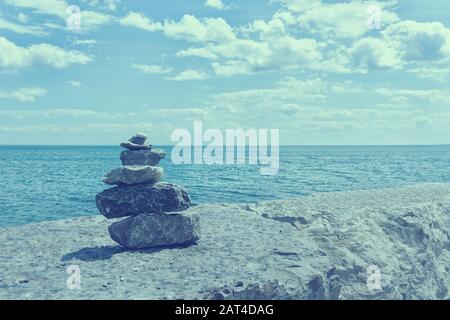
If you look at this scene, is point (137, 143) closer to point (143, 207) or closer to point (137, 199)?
point (137, 199)

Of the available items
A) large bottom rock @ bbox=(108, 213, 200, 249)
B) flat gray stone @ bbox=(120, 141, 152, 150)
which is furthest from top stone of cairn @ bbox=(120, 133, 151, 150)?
large bottom rock @ bbox=(108, 213, 200, 249)

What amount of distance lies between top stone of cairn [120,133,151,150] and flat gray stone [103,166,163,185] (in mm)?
1165

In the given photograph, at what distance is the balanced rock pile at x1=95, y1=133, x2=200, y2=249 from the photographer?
58.9 feet

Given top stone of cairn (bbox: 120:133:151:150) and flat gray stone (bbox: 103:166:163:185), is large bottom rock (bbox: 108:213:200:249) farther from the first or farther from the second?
top stone of cairn (bbox: 120:133:151:150)

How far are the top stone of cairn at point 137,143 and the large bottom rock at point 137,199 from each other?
179 centimetres

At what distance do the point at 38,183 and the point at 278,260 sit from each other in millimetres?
61197

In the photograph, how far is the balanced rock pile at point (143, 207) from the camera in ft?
58.9

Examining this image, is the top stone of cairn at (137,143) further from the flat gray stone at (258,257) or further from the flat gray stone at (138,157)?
the flat gray stone at (258,257)

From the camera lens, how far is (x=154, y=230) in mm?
18078

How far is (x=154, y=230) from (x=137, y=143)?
3957 mm

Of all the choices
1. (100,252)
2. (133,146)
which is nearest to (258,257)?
(100,252)

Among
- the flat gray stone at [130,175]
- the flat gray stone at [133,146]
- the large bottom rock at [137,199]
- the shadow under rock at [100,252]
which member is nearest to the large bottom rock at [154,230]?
the shadow under rock at [100,252]

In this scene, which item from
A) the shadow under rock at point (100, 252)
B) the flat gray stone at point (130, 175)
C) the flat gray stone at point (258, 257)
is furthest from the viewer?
the flat gray stone at point (130, 175)
